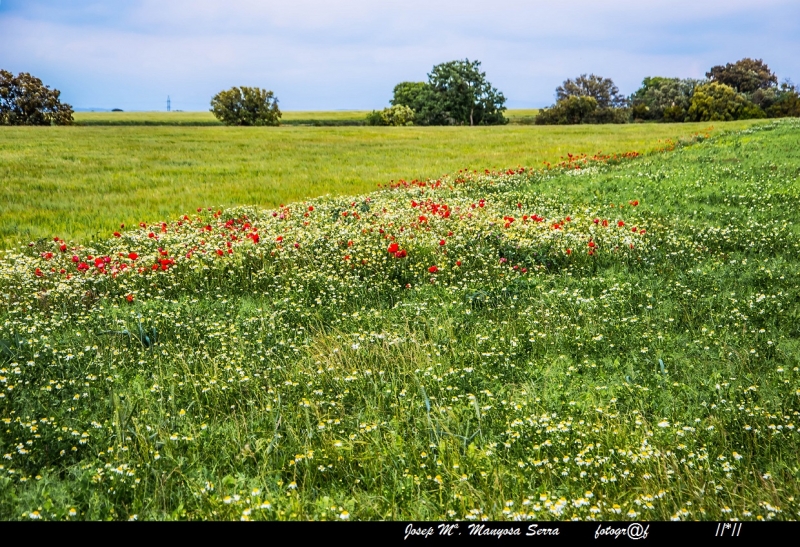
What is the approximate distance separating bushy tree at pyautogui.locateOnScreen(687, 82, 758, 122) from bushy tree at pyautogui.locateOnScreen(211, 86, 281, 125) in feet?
189

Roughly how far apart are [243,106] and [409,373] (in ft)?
294

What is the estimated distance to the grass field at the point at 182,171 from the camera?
14789 mm

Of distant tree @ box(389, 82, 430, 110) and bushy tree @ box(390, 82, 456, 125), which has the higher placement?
distant tree @ box(389, 82, 430, 110)

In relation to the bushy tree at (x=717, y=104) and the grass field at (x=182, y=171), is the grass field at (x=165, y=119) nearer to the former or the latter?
the bushy tree at (x=717, y=104)

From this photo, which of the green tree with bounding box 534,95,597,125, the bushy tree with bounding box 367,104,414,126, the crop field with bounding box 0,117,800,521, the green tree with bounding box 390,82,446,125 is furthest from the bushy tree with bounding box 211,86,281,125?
the crop field with bounding box 0,117,800,521

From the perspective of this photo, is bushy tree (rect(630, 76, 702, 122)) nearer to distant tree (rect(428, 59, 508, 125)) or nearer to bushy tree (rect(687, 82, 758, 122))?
bushy tree (rect(687, 82, 758, 122))

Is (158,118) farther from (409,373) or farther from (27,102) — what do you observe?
(409,373)

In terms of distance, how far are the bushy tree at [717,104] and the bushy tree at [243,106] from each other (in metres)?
57.5

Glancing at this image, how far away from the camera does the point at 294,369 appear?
589cm

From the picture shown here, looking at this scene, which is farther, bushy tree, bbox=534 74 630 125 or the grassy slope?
bushy tree, bbox=534 74 630 125

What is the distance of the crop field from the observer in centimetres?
400

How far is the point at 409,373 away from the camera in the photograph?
5.73 meters
